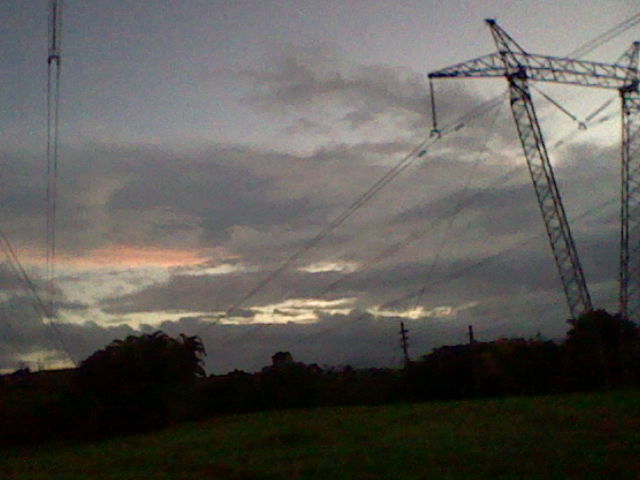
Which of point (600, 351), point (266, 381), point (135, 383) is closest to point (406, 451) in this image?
point (135, 383)

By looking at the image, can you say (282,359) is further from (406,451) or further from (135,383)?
(406,451)

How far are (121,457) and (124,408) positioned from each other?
15.2 meters

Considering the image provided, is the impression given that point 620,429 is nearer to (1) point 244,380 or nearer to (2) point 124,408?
(2) point 124,408

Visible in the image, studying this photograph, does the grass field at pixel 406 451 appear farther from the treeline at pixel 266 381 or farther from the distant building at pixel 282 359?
the distant building at pixel 282 359

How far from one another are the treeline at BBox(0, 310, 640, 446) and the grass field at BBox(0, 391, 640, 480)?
10.4 metres

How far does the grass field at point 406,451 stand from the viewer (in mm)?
14477

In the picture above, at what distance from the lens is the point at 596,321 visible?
4419cm

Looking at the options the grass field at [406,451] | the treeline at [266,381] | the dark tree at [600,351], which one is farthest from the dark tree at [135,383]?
the dark tree at [600,351]

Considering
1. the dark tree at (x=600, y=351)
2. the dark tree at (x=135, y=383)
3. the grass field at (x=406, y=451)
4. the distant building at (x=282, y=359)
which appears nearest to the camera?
the grass field at (x=406, y=451)

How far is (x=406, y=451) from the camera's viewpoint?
57.7 ft

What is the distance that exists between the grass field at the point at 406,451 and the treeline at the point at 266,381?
10395 millimetres

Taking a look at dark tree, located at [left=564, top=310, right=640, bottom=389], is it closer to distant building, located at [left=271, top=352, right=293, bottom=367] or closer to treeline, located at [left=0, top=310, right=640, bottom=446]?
treeline, located at [left=0, top=310, right=640, bottom=446]

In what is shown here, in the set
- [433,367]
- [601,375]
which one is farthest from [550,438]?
[433,367]

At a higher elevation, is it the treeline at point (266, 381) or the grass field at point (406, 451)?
the treeline at point (266, 381)
